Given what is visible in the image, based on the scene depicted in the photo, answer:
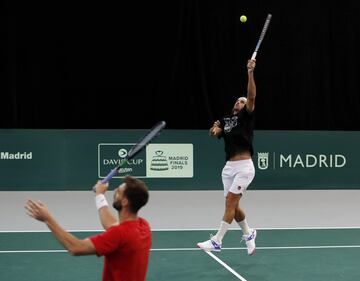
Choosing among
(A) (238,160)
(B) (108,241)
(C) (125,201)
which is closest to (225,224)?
(A) (238,160)

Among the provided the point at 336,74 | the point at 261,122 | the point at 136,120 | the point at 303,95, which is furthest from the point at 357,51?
the point at 136,120

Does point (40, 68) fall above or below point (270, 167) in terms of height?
above

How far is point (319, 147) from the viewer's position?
12680 millimetres

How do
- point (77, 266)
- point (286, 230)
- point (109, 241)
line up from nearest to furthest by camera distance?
point (109, 241) < point (77, 266) < point (286, 230)

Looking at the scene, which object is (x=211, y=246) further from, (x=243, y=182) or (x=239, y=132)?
(x=239, y=132)

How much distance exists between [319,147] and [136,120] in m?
4.19

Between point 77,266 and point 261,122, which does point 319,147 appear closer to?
point 261,122

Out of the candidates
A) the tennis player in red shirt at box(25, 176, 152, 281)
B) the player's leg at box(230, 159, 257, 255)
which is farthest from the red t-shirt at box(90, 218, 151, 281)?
the player's leg at box(230, 159, 257, 255)

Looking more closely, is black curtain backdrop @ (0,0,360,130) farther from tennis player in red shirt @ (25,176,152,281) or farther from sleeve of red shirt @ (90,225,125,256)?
sleeve of red shirt @ (90,225,125,256)

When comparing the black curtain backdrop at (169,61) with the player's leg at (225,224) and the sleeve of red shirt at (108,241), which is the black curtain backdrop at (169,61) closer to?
the player's leg at (225,224)

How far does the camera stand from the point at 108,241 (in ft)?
10.3

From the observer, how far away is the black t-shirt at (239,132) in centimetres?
673

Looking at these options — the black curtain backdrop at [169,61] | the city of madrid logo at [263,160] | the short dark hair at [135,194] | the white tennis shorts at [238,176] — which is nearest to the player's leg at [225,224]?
the white tennis shorts at [238,176]

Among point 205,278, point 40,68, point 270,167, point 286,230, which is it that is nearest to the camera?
point 205,278
